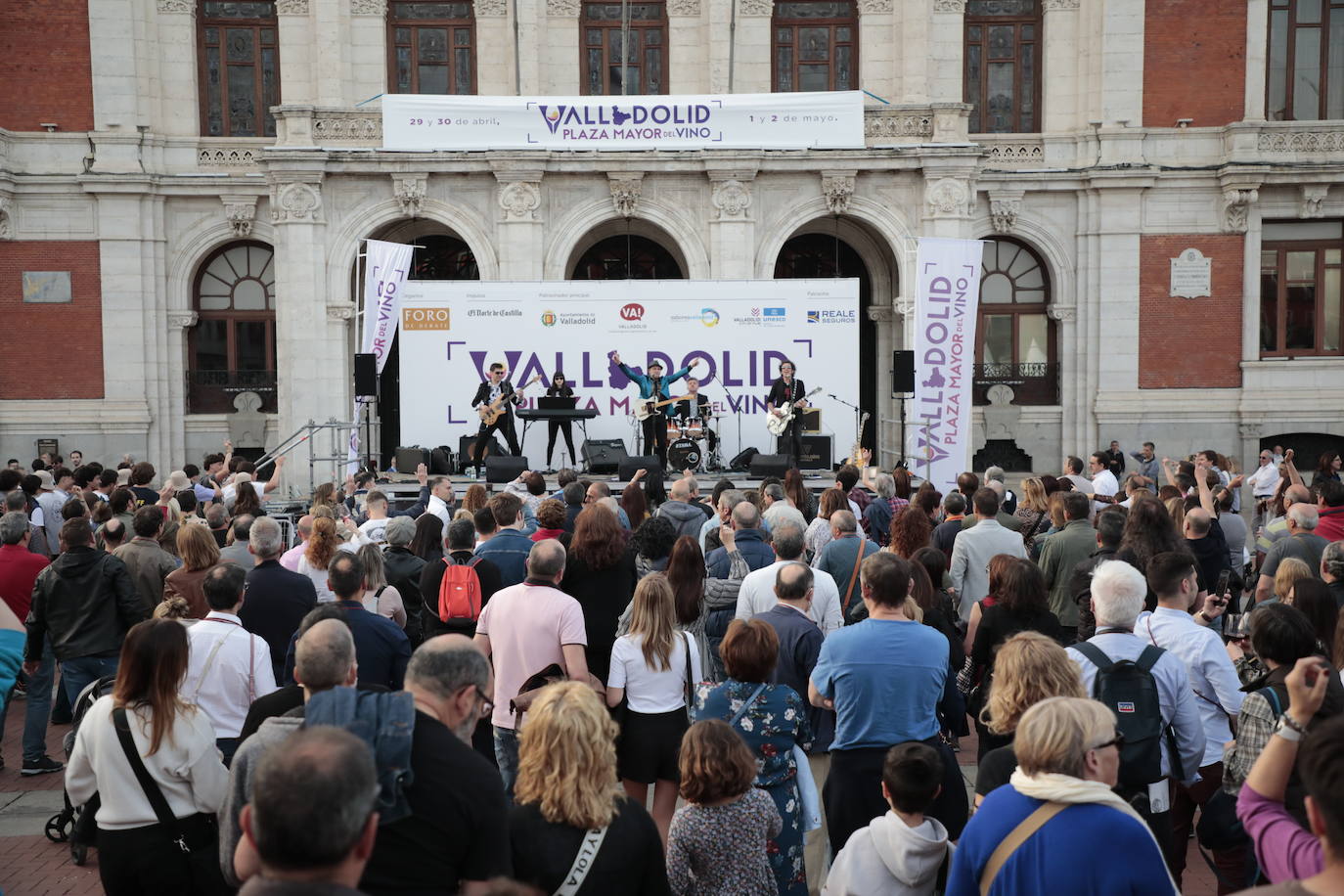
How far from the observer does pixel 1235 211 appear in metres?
23.5

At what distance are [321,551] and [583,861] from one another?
4.21 m

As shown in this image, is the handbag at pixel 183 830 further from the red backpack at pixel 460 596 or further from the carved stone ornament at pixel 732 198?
the carved stone ornament at pixel 732 198

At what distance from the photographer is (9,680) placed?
4812 mm

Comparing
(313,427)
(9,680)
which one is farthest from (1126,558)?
(313,427)

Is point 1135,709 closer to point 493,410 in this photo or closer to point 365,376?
point 365,376

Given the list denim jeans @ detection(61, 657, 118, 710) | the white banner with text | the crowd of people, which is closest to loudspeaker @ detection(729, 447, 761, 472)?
the white banner with text

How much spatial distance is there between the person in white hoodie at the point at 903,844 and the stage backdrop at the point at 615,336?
1636 cm

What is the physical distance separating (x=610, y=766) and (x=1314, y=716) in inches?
89.9

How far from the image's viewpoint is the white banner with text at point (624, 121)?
808 inches

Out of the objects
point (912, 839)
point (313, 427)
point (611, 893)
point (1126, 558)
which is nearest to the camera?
point (611, 893)

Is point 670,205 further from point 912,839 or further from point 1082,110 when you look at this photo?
point 912,839

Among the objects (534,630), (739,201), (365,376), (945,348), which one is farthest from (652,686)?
(739,201)

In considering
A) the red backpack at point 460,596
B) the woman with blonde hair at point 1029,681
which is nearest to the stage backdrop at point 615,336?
the red backpack at point 460,596

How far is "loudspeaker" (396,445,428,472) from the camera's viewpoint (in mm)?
19092
